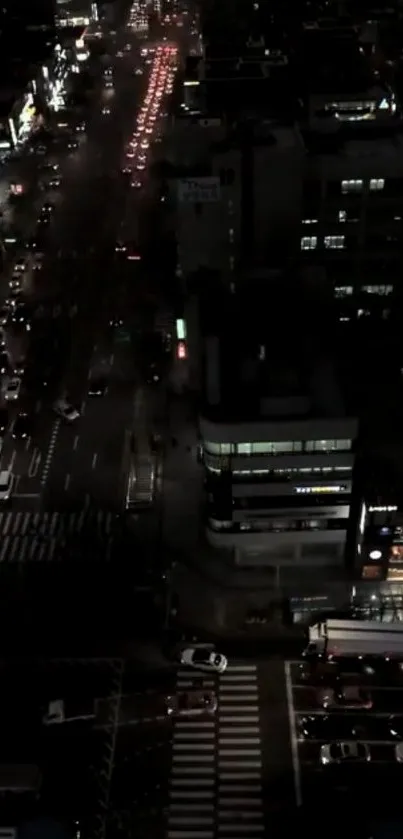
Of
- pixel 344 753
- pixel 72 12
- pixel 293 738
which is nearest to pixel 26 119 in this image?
pixel 72 12

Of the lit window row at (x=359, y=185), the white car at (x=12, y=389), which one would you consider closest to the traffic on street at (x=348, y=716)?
the white car at (x=12, y=389)

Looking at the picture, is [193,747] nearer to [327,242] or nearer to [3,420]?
[3,420]

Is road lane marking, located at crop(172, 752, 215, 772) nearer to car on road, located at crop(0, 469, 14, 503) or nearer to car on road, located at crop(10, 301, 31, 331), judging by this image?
car on road, located at crop(0, 469, 14, 503)

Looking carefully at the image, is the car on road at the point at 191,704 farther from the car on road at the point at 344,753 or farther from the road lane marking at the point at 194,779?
the car on road at the point at 344,753

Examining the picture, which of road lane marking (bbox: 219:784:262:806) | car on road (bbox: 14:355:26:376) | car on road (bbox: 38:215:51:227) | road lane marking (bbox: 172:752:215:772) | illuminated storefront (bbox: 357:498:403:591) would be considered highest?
car on road (bbox: 38:215:51:227)

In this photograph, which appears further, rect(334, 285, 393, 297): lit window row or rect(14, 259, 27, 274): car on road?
rect(14, 259, 27, 274): car on road

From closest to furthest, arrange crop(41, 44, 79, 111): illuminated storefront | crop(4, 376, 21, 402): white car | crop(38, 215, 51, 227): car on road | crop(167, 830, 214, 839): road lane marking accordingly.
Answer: crop(167, 830, 214, 839): road lane marking → crop(4, 376, 21, 402): white car → crop(38, 215, 51, 227): car on road → crop(41, 44, 79, 111): illuminated storefront

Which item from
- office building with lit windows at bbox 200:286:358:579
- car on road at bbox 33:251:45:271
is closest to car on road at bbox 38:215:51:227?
car on road at bbox 33:251:45:271

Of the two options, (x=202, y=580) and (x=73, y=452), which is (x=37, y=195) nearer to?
(x=73, y=452)

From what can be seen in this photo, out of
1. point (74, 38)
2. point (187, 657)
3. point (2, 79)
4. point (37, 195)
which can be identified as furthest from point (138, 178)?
point (187, 657)
